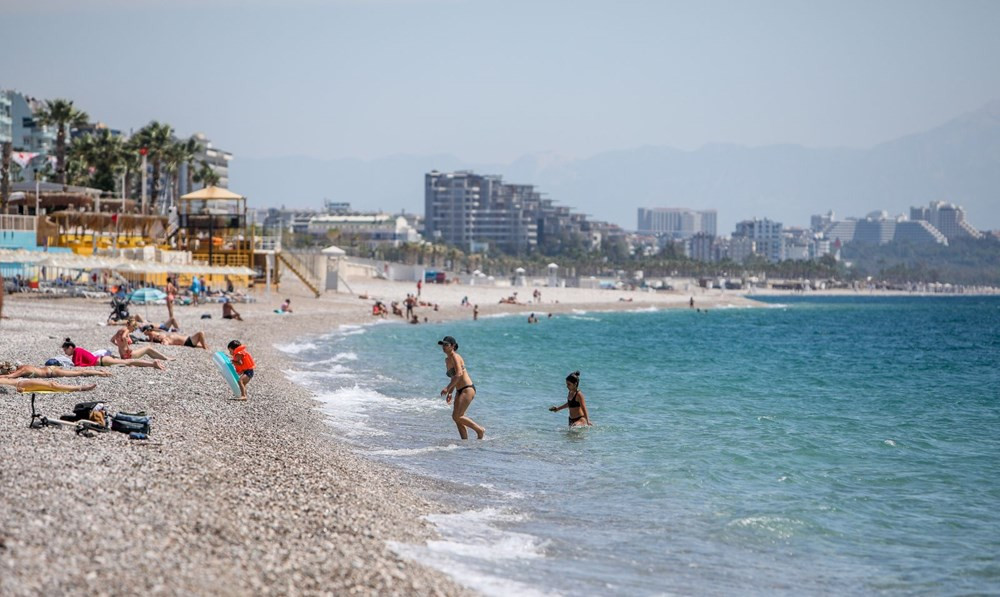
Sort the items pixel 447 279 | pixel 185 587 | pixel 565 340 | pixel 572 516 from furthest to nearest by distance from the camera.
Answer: pixel 447 279 < pixel 565 340 < pixel 572 516 < pixel 185 587

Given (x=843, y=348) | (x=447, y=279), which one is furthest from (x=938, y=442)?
(x=447, y=279)

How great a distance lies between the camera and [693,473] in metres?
14.8

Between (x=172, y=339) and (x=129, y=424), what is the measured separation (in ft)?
45.4

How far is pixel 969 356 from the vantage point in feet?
154

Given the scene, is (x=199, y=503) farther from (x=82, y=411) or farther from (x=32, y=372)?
(x=32, y=372)

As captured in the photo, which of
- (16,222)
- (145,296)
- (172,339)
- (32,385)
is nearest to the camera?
(32,385)

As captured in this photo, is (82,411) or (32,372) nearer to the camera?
(82,411)

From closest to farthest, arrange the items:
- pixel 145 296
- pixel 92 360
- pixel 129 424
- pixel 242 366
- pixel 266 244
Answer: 1. pixel 129 424
2. pixel 242 366
3. pixel 92 360
4. pixel 145 296
5. pixel 266 244

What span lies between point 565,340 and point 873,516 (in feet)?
127

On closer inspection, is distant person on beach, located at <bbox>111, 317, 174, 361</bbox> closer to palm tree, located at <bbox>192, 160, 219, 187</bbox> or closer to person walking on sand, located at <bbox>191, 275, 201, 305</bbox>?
person walking on sand, located at <bbox>191, 275, 201, 305</bbox>

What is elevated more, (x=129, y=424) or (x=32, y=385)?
(x=32, y=385)

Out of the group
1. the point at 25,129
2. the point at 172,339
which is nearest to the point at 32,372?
the point at 172,339

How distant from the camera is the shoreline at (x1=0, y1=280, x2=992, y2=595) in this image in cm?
719

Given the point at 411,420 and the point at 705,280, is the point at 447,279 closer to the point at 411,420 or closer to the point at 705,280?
the point at 705,280
